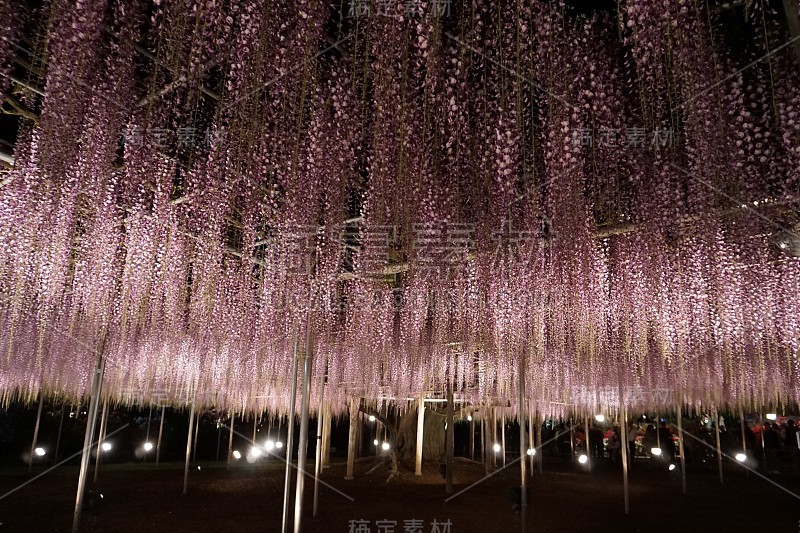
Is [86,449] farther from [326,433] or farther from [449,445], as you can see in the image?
[326,433]

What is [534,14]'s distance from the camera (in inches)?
141

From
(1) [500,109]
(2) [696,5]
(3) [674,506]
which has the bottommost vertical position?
(3) [674,506]

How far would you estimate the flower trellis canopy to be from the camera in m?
3.52

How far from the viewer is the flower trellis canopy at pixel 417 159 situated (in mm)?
3516

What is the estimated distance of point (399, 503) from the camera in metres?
8.75

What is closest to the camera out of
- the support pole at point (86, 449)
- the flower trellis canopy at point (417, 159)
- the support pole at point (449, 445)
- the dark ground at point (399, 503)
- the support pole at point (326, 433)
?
the flower trellis canopy at point (417, 159)

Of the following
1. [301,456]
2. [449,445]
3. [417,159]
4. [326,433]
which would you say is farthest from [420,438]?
[417,159]

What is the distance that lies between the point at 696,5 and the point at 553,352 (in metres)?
8.95

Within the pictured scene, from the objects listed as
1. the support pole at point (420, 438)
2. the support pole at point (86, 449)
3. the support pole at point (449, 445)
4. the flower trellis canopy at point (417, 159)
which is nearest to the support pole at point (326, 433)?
the support pole at point (420, 438)

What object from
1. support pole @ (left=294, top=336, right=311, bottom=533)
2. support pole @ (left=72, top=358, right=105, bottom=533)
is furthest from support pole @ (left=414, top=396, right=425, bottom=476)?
support pole @ (left=294, top=336, right=311, bottom=533)

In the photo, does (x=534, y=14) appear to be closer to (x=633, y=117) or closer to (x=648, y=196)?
(x=633, y=117)

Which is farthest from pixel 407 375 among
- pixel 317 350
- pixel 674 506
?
pixel 674 506

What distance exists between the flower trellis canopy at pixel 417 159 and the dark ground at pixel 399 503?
2.28 meters

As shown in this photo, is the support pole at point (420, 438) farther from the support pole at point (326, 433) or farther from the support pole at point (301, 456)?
the support pole at point (301, 456)
